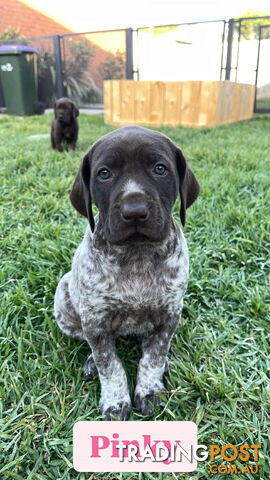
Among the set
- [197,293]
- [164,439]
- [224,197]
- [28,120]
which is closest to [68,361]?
[164,439]

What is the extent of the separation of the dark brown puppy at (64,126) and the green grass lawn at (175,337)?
2.50m

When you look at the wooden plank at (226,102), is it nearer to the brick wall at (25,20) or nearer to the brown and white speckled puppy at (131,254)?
the brown and white speckled puppy at (131,254)

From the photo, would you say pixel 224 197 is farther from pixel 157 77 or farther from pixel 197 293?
pixel 157 77

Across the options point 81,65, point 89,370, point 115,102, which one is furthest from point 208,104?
point 81,65

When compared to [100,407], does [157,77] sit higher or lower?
higher

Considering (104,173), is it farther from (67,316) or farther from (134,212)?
(67,316)

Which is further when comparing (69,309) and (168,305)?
(69,309)

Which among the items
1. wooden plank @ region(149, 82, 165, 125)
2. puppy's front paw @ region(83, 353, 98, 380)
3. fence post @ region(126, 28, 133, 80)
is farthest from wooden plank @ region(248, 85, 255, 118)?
puppy's front paw @ region(83, 353, 98, 380)

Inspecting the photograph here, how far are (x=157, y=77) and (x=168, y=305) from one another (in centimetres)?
1486

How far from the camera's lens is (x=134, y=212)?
67.0 inches

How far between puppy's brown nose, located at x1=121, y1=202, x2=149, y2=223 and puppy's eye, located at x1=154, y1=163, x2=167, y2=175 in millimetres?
264

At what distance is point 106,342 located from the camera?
2.14 metres

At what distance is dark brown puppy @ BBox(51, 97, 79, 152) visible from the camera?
23.3 ft

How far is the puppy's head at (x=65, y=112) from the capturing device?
23.5 ft
